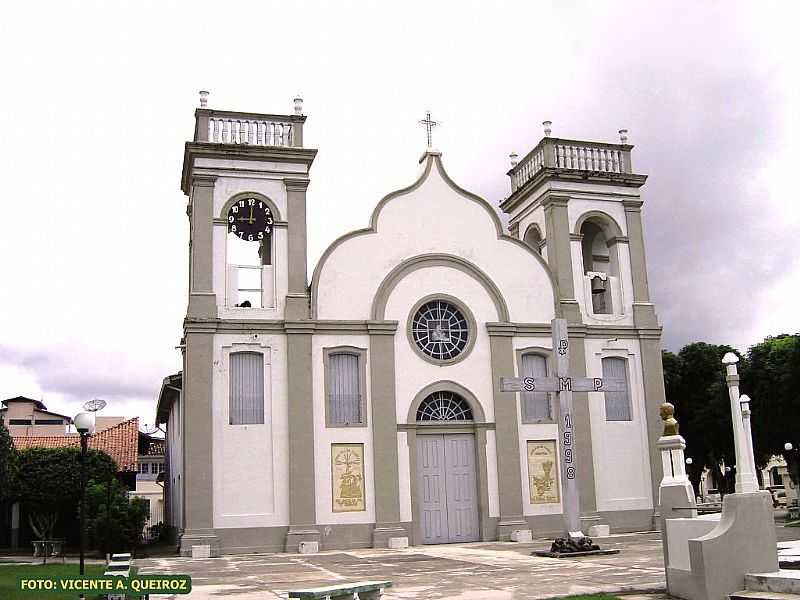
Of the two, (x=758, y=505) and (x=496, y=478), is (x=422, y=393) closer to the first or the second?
(x=496, y=478)

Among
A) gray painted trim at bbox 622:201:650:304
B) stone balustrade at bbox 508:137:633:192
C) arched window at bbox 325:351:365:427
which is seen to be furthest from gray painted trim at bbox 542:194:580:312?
arched window at bbox 325:351:365:427

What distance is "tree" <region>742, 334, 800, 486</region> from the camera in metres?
28.2

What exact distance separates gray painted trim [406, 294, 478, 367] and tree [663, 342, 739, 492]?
15.7 meters

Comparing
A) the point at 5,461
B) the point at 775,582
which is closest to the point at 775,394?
the point at 775,582

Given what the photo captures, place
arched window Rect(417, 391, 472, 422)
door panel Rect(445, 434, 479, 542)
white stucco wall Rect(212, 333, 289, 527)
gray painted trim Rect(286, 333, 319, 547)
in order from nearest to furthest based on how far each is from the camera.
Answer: white stucco wall Rect(212, 333, 289, 527) < gray painted trim Rect(286, 333, 319, 547) < door panel Rect(445, 434, 479, 542) < arched window Rect(417, 391, 472, 422)

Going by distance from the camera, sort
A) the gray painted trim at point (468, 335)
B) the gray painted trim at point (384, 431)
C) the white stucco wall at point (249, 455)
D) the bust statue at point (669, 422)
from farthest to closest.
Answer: the gray painted trim at point (468, 335), the gray painted trim at point (384, 431), the white stucco wall at point (249, 455), the bust statue at point (669, 422)

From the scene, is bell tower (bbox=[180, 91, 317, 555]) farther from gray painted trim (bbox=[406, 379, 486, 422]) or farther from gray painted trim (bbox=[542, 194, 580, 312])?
gray painted trim (bbox=[542, 194, 580, 312])

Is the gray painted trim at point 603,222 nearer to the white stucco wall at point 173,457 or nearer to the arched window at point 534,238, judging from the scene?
the arched window at point 534,238

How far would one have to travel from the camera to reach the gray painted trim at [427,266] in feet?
71.1

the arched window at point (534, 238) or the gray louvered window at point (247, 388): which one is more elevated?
the arched window at point (534, 238)

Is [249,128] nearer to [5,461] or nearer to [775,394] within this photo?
[5,461]

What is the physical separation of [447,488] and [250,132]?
33.2ft

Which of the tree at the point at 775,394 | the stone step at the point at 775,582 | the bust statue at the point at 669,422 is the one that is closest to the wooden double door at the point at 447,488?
the bust statue at the point at 669,422

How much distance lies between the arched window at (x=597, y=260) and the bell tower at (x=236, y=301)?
8.44 meters
